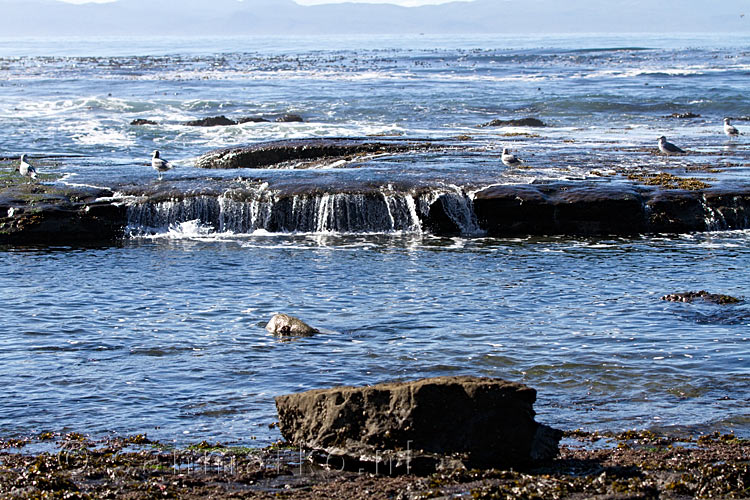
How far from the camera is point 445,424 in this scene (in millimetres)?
8523

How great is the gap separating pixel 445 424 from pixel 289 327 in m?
5.80

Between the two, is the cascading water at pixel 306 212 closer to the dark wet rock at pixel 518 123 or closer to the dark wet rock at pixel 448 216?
the dark wet rock at pixel 448 216

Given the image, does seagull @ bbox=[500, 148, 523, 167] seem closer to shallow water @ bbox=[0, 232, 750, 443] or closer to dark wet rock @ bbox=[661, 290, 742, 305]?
shallow water @ bbox=[0, 232, 750, 443]

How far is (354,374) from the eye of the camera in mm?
12211

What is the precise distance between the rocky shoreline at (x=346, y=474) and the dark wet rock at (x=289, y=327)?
426 centimetres

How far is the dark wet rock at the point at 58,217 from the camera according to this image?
69.7 feet

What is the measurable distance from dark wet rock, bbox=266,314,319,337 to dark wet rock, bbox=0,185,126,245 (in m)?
8.84

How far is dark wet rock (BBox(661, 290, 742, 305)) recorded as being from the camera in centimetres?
1545

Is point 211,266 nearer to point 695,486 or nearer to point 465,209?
point 465,209

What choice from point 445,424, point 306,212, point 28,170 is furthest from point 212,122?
point 445,424

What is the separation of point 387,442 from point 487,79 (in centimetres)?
6420

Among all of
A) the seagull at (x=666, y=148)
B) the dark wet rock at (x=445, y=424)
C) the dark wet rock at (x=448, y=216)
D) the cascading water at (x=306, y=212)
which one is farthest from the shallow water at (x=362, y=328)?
the seagull at (x=666, y=148)

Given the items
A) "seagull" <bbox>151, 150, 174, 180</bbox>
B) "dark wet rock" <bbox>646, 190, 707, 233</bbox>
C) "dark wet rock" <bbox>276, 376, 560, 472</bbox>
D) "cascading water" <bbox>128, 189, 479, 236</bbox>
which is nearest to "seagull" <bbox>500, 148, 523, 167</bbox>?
"cascading water" <bbox>128, 189, 479, 236</bbox>

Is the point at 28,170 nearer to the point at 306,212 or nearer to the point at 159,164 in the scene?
the point at 159,164
